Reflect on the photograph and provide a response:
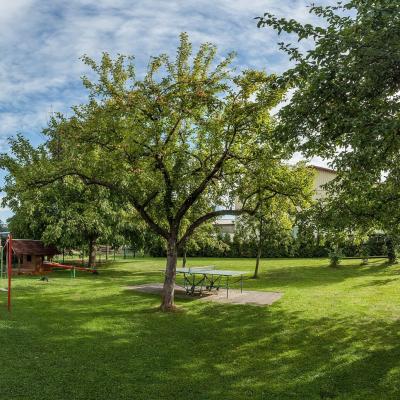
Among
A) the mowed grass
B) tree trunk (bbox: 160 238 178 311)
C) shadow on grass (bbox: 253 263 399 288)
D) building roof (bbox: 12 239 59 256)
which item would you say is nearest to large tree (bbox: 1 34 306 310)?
tree trunk (bbox: 160 238 178 311)

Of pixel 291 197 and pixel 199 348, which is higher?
pixel 291 197

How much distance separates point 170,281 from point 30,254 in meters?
17.1

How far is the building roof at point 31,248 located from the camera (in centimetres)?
2800

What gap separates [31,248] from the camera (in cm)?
2888

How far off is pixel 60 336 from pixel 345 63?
9.44 metres

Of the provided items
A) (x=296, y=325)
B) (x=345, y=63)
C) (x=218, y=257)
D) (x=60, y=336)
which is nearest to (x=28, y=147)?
(x=60, y=336)

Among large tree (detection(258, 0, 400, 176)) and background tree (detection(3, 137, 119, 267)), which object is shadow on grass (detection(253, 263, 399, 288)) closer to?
background tree (detection(3, 137, 119, 267))

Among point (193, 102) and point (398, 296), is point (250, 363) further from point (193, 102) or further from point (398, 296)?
point (398, 296)

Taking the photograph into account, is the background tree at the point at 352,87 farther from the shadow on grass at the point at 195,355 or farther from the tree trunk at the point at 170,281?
the tree trunk at the point at 170,281

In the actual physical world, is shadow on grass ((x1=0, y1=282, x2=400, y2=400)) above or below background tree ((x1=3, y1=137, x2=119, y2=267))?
below

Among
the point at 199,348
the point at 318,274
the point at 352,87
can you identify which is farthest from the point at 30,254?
the point at 352,87

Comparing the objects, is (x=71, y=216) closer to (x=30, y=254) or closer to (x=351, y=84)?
(x=30, y=254)

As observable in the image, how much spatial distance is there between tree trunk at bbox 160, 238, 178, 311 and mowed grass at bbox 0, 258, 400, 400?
448mm

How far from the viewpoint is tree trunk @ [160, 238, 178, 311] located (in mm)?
Result: 14898
